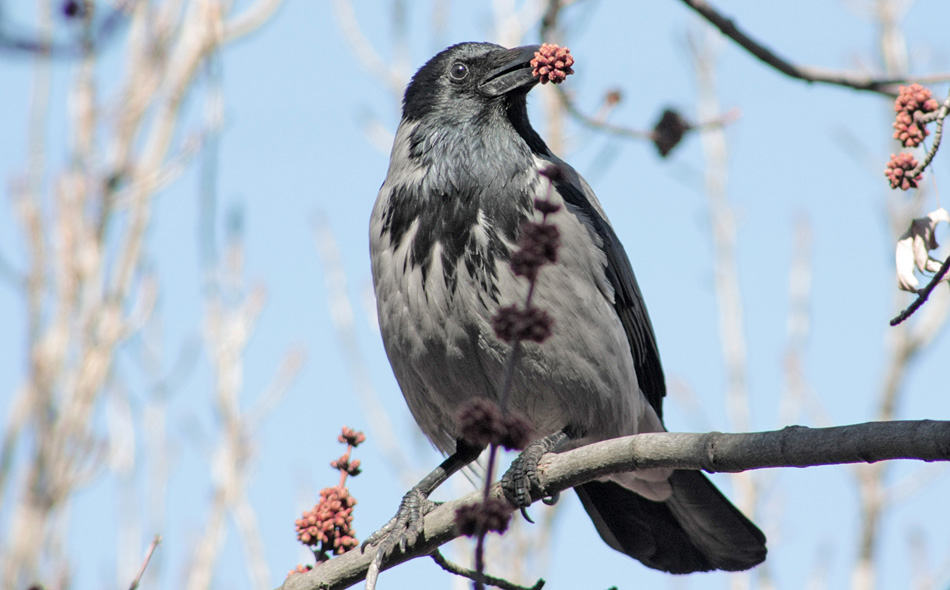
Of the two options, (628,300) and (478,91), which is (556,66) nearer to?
(478,91)

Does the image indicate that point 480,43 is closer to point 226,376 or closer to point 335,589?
point 335,589

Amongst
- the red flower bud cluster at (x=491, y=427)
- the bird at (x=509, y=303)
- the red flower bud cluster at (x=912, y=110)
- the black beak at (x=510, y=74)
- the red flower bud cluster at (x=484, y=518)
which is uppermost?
the black beak at (x=510, y=74)

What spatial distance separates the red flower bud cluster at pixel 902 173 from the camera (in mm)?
2672

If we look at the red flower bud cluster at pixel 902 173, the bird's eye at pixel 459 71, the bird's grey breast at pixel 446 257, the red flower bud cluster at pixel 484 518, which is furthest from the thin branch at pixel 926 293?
the bird's eye at pixel 459 71

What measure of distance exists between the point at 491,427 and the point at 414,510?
211 cm

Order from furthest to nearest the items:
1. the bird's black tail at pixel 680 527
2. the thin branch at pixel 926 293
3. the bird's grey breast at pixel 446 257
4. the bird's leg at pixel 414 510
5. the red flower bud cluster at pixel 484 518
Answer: the bird's black tail at pixel 680 527 < the bird's grey breast at pixel 446 257 < the bird's leg at pixel 414 510 < the thin branch at pixel 926 293 < the red flower bud cluster at pixel 484 518

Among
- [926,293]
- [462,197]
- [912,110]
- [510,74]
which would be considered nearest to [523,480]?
[462,197]

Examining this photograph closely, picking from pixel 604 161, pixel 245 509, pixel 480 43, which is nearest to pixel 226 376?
pixel 245 509

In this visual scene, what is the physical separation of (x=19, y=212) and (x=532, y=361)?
5465mm

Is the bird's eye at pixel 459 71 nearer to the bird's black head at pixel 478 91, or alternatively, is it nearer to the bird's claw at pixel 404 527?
the bird's black head at pixel 478 91

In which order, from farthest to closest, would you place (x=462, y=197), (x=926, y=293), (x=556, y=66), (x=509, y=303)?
(x=462, y=197) < (x=509, y=303) < (x=556, y=66) < (x=926, y=293)

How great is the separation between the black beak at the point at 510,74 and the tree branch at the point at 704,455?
191 cm

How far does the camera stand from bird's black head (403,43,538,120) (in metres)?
4.70

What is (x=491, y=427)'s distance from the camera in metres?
A: 1.85
